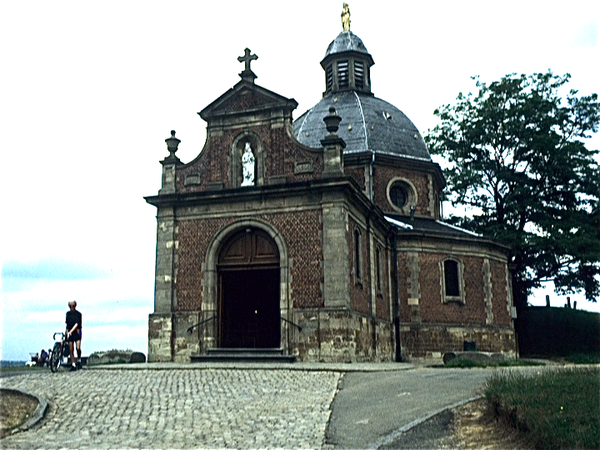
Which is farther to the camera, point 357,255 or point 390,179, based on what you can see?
point 390,179

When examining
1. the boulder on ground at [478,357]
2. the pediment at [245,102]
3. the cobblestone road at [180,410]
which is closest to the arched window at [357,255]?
the boulder on ground at [478,357]

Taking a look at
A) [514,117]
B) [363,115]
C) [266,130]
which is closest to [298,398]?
[266,130]

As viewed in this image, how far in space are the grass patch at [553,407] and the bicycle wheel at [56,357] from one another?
1081 cm

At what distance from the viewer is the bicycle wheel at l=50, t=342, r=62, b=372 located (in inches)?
621

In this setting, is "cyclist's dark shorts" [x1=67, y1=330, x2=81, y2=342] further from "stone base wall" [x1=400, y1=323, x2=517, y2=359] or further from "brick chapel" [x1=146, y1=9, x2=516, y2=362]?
"stone base wall" [x1=400, y1=323, x2=517, y2=359]

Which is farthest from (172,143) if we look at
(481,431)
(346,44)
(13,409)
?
(346,44)

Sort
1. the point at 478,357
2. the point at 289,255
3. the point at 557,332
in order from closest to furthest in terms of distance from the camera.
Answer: the point at 478,357 < the point at 289,255 < the point at 557,332

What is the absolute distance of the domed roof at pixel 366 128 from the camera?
103 ft

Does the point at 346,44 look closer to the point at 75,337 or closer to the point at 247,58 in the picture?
the point at 247,58

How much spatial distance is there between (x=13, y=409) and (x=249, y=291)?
43.0 feet

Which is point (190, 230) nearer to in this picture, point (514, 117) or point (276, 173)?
point (276, 173)

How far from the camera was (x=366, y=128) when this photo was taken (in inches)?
1246

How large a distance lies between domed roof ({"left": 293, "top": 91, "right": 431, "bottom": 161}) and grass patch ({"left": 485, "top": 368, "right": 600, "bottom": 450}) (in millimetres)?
22200

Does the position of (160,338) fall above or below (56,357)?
above
